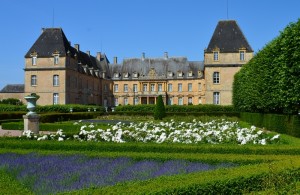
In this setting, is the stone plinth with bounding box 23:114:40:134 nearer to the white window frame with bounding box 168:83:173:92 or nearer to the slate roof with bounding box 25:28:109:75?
the slate roof with bounding box 25:28:109:75

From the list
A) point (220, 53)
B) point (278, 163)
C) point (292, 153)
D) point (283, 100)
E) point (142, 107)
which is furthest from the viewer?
point (220, 53)

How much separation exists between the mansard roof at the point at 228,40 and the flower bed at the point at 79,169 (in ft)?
108

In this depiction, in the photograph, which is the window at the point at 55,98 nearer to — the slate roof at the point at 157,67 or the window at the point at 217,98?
the window at the point at 217,98

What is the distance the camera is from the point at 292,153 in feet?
27.2

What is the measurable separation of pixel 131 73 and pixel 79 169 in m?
50.7

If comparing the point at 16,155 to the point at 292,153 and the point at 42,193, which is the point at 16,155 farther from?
the point at 292,153

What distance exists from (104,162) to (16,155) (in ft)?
7.48

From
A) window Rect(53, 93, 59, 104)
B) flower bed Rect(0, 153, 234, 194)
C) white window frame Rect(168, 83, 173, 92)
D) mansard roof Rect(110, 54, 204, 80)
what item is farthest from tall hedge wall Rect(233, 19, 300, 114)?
white window frame Rect(168, 83, 173, 92)

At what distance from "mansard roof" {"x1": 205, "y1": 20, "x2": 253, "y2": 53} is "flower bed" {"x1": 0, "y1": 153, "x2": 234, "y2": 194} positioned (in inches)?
1291

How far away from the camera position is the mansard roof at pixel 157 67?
2191 inches

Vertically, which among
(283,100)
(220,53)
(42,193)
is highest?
(220,53)

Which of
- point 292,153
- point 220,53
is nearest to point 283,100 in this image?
point 292,153

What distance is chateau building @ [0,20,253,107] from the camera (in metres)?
39.2

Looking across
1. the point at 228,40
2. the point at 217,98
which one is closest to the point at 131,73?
the point at 217,98
